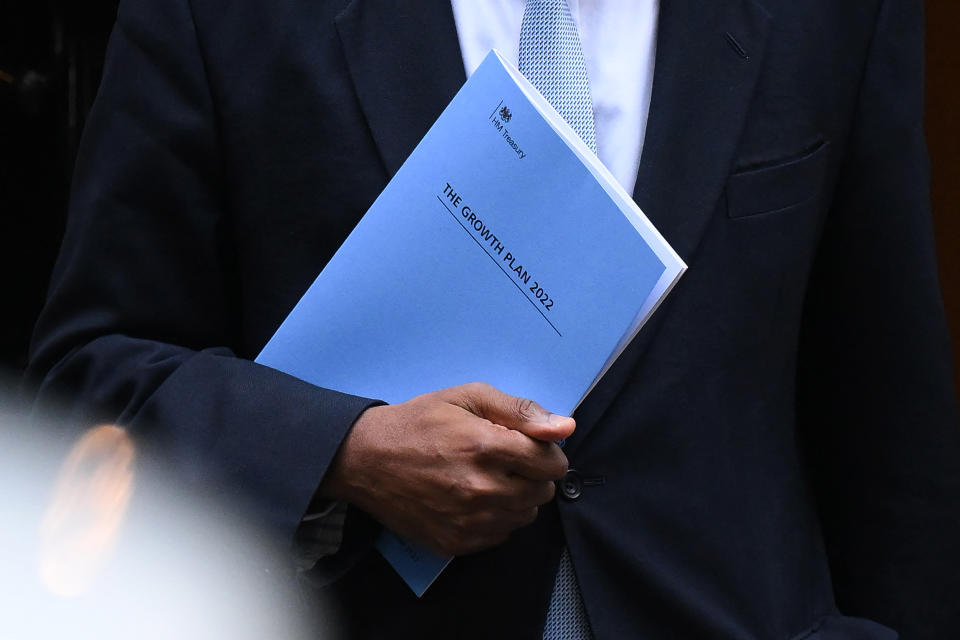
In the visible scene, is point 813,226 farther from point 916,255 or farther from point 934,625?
point 934,625

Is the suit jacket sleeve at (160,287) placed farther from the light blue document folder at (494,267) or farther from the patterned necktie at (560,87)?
the patterned necktie at (560,87)

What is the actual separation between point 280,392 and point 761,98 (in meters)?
0.65

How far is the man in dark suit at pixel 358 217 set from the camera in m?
1.20

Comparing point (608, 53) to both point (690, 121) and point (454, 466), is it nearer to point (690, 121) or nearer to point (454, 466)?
point (690, 121)

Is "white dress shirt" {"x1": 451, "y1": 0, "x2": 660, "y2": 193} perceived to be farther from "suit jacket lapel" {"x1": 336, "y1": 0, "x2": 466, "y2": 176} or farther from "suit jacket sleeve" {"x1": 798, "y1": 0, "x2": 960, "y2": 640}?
"suit jacket sleeve" {"x1": 798, "y1": 0, "x2": 960, "y2": 640}

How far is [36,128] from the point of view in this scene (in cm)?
262

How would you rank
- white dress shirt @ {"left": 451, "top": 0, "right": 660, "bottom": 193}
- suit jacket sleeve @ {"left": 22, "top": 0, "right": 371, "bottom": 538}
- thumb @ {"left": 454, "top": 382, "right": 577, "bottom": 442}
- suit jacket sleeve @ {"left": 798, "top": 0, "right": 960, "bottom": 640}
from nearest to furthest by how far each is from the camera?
thumb @ {"left": 454, "top": 382, "right": 577, "bottom": 442}
suit jacket sleeve @ {"left": 22, "top": 0, "right": 371, "bottom": 538}
white dress shirt @ {"left": 451, "top": 0, "right": 660, "bottom": 193}
suit jacket sleeve @ {"left": 798, "top": 0, "right": 960, "bottom": 640}

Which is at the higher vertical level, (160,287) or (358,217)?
(358,217)

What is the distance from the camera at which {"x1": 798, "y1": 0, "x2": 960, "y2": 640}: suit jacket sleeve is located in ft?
4.65

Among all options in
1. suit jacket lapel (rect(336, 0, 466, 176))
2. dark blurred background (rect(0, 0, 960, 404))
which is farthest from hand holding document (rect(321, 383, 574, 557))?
dark blurred background (rect(0, 0, 960, 404))

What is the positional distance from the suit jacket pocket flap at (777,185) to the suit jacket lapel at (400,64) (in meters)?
0.34

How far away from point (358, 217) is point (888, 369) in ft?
2.32

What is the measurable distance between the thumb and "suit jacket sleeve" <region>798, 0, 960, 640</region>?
22.7 inches

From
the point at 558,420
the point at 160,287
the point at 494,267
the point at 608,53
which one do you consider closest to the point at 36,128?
the point at 160,287
